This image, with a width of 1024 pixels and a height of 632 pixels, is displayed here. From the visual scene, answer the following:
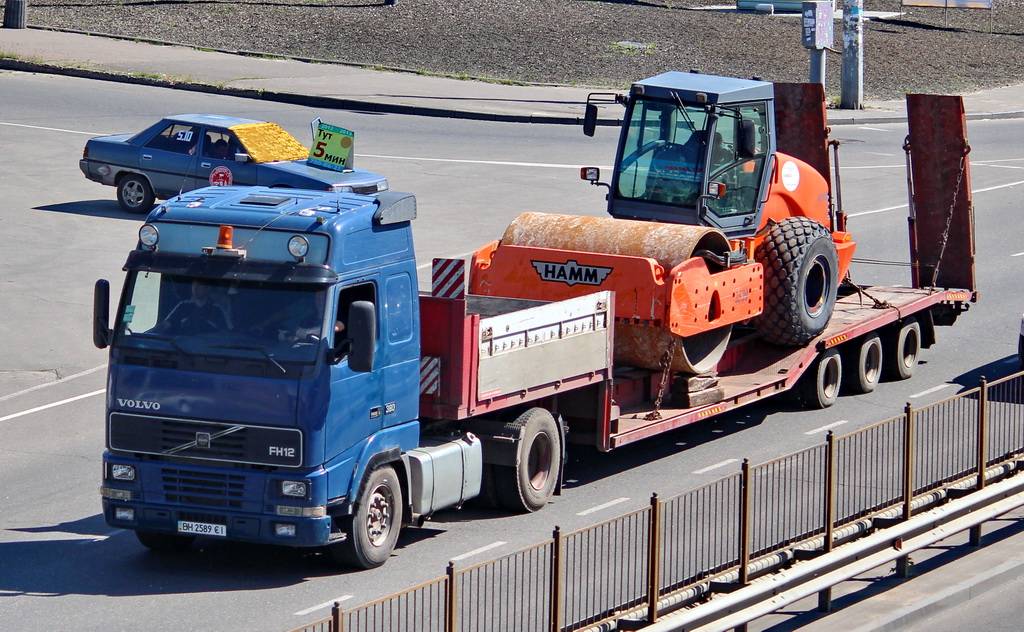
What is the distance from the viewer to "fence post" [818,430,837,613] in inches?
412

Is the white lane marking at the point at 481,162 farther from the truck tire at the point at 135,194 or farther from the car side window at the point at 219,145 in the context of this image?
the truck tire at the point at 135,194

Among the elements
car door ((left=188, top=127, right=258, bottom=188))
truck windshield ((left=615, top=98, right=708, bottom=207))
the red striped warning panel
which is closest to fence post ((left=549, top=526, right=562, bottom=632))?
the red striped warning panel

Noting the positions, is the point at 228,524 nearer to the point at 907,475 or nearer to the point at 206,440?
the point at 206,440

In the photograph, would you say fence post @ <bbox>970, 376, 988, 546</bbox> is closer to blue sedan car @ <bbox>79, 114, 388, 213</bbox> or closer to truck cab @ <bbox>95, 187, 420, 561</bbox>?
truck cab @ <bbox>95, 187, 420, 561</bbox>

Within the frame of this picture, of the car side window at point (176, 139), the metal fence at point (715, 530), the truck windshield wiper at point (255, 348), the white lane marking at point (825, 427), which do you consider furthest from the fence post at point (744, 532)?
the car side window at point (176, 139)

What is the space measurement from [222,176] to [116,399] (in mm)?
10105

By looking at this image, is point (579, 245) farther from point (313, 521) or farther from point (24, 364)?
→ point (24, 364)

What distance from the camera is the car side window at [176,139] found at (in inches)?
1000

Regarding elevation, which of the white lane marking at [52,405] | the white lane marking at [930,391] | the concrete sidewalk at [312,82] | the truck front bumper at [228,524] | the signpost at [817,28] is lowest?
the white lane marking at [930,391]

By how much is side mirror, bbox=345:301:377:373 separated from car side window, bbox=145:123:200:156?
15.9m

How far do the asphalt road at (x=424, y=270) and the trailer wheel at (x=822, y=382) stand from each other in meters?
0.26

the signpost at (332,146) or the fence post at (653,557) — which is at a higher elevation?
the signpost at (332,146)

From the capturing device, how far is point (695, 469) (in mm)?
14062

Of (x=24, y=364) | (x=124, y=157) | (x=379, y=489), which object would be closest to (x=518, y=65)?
(x=124, y=157)
